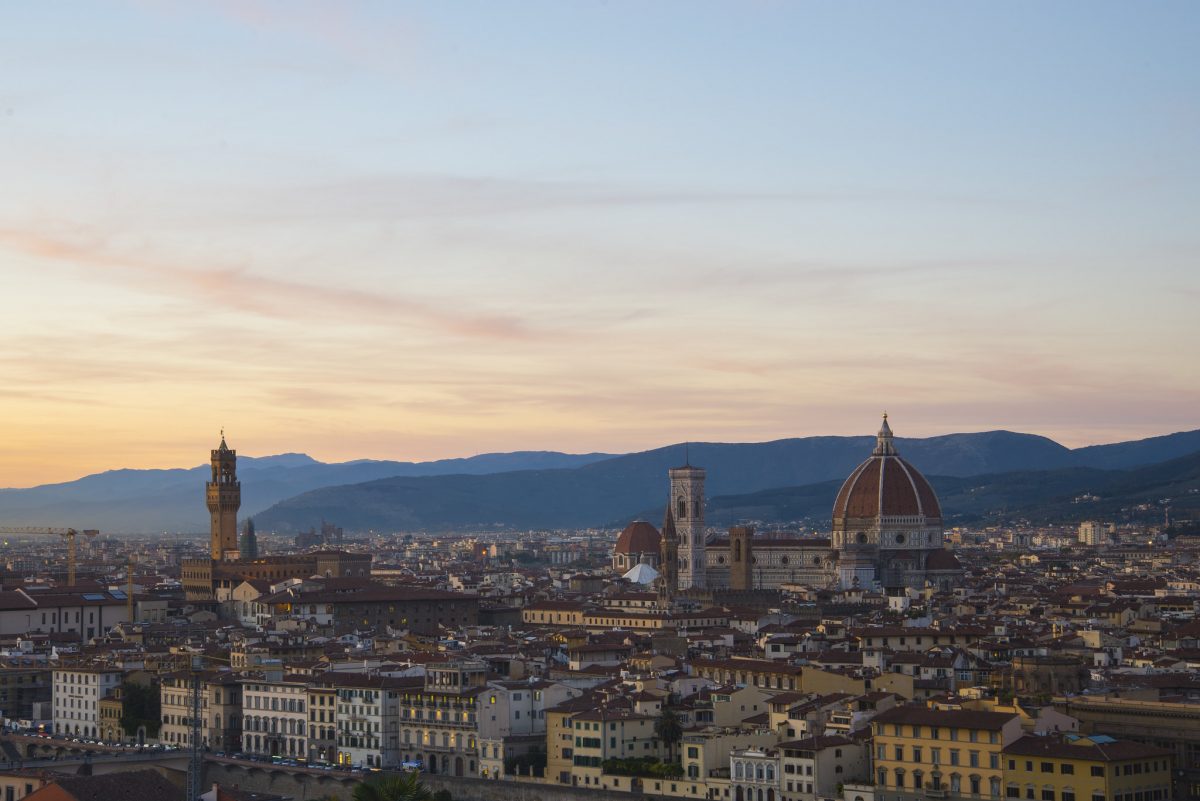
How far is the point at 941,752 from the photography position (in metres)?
54.1

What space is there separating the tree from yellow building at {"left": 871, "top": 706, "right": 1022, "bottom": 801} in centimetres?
724

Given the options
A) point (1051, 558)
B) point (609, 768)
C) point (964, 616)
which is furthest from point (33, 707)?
point (1051, 558)

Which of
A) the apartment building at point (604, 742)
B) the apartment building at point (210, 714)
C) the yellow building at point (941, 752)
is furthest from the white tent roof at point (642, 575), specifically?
the yellow building at point (941, 752)

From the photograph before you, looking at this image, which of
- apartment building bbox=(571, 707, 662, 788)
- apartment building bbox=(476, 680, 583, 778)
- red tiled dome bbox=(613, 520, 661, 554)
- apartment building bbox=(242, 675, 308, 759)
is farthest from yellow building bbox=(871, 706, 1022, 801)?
red tiled dome bbox=(613, 520, 661, 554)

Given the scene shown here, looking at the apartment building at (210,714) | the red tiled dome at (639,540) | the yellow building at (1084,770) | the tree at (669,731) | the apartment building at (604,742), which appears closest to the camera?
the yellow building at (1084,770)

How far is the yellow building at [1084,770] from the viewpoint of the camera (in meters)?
50.7

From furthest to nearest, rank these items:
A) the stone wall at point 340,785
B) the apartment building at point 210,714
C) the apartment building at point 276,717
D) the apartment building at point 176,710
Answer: the apartment building at point 176,710, the apartment building at point 210,714, the apartment building at point 276,717, the stone wall at point 340,785

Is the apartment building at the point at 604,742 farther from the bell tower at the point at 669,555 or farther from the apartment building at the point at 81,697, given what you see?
the bell tower at the point at 669,555

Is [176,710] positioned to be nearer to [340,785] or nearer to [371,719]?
[371,719]

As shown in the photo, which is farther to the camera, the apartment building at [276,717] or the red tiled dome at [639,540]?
the red tiled dome at [639,540]

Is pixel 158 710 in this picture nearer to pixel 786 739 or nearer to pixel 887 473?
pixel 786 739

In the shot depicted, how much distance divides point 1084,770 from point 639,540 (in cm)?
11846

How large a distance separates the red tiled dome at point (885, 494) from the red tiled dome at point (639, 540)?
71.0ft

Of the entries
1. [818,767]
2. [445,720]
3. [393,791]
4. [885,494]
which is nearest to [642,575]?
[885,494]
